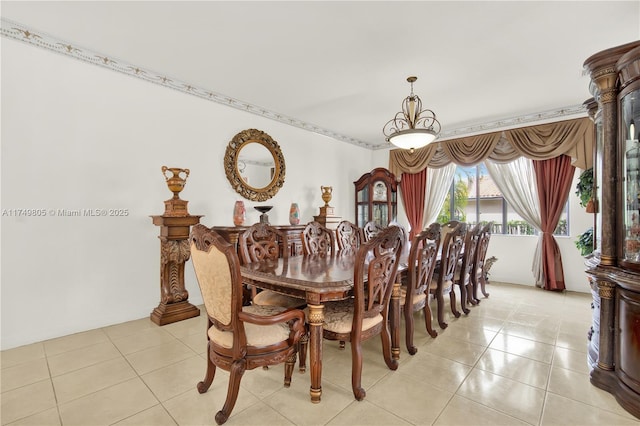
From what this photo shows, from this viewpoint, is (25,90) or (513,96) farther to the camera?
(513,96)

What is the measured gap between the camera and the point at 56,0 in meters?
2.11

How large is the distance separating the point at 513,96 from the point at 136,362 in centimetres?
491

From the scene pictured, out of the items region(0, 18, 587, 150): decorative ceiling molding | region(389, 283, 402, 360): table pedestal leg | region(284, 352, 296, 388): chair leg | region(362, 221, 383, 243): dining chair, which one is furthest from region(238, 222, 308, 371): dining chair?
region(0, 18, 587, 150): decorative ceiling molding

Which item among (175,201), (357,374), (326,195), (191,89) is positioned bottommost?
(357,374)

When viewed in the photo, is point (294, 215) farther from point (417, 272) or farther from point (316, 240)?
point (417, 272)

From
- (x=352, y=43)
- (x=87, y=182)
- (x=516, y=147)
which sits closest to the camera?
(x=352, y=43)

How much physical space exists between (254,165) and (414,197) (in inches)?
124

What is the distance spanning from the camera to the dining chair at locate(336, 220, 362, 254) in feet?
10.9

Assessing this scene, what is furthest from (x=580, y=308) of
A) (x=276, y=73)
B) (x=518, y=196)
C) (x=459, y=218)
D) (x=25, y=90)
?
(x=25, y=90)

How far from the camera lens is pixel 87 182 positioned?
109 inches

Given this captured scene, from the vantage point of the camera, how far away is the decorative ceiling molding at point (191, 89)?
8.12ft

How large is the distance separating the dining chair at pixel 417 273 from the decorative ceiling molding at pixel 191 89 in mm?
2992

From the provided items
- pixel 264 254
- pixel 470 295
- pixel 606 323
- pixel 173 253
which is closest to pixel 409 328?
pixel 606 323

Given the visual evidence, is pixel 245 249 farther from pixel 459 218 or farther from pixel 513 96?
pixel 459 218
